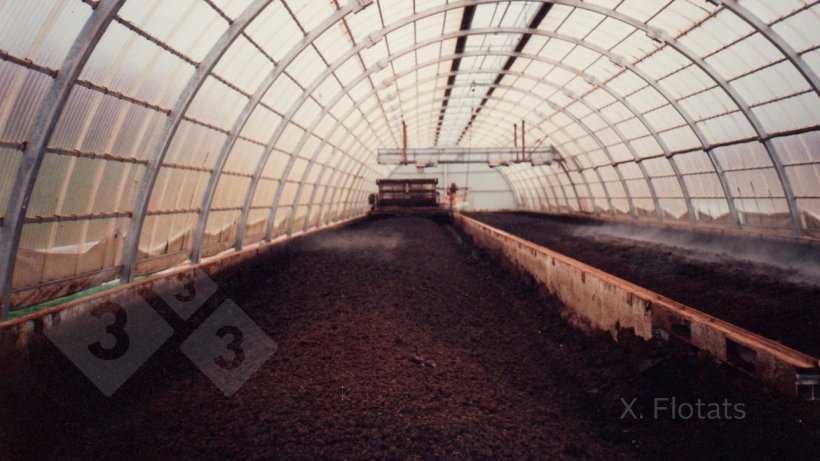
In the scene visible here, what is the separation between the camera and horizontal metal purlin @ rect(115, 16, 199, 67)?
6.34m

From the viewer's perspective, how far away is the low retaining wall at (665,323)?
308 centimetres

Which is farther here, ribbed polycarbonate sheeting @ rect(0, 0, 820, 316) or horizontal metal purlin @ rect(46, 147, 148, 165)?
horizontal metal purlin @ rect(46, 147, 148, 165)

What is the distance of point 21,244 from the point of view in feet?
18.9

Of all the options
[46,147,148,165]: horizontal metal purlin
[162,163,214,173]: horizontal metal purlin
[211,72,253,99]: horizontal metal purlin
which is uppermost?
[211,72,253,99]: horizontal metal purlin

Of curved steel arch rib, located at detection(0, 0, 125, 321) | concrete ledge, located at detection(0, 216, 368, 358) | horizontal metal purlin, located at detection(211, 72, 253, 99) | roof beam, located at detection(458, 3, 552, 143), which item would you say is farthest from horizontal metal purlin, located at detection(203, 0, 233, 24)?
roof beam, located at detection(458, 3, 552, 143)

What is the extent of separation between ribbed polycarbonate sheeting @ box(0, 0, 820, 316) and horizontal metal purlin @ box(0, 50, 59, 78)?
0.16 feet

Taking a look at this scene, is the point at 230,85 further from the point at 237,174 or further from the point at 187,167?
the point at 237,174

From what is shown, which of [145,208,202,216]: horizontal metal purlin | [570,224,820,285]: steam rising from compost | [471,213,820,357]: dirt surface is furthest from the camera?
[570,224,820,285]: steam rising from compost

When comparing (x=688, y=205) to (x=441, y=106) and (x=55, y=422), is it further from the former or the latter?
(x=55, y=422)

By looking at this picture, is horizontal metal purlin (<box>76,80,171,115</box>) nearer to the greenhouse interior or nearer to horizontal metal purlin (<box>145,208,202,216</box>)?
the greenhouse interior

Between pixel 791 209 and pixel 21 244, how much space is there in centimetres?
1961

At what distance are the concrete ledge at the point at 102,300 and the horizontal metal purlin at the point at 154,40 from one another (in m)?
3.69
